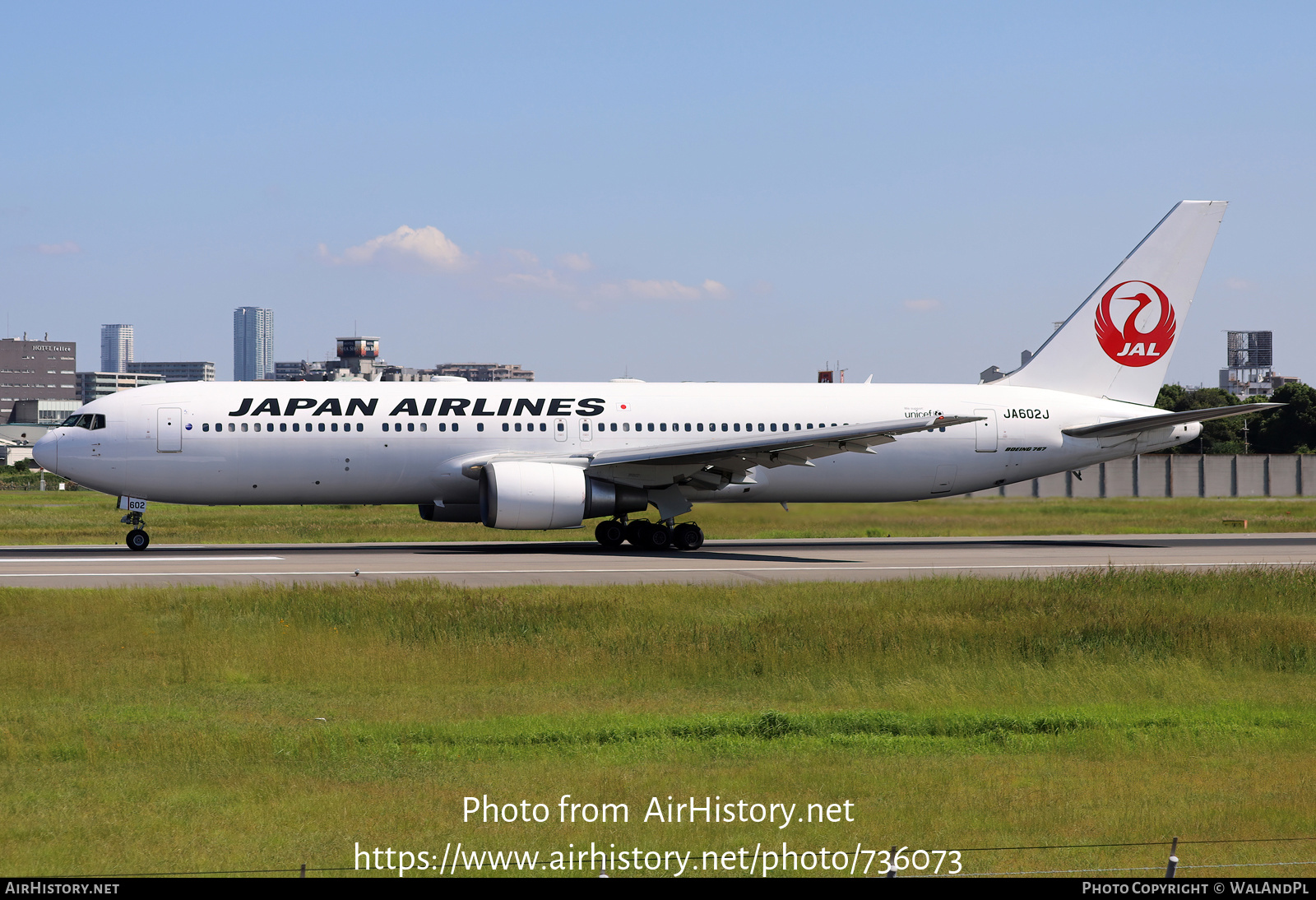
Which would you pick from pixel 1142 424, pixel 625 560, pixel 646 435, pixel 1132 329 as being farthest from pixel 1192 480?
pixel 625 560

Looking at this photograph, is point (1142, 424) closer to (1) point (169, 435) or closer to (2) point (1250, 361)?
(1) point (169, 435)

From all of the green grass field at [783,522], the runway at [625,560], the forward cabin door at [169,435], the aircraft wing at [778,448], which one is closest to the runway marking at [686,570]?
the runway at [625,560]

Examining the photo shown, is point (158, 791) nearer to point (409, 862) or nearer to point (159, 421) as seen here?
point (409, 862)

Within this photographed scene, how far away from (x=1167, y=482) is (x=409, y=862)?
62157 millimetres

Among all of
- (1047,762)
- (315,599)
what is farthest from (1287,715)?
(315,599)

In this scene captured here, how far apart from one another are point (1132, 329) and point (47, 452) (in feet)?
97.7

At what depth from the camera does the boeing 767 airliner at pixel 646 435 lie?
29406 millimetres

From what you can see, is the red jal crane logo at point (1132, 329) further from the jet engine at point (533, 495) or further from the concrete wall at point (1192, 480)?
the concrete wall at point (1192, 480)

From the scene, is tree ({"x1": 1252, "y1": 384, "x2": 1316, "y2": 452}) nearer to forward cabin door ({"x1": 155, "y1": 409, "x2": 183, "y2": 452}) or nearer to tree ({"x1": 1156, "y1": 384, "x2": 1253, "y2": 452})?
tree ({"x1": 1156, "y1": 384, "x2": 1253, "y2": 452})

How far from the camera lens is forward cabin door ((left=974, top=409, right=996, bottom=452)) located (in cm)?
3378

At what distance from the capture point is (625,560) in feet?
92.8

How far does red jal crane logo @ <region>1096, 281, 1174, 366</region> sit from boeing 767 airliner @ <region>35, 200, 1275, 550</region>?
0.05 metres

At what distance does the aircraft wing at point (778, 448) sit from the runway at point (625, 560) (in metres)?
2.35

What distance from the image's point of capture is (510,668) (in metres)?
14.8
